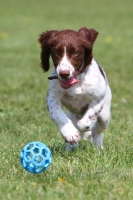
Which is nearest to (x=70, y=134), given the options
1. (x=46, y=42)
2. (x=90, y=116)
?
(x=90, y=116)

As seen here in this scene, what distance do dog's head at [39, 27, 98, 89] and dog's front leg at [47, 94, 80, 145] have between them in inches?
10.7

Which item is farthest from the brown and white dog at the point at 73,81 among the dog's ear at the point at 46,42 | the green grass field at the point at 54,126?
the green grass field at the point at 54,126

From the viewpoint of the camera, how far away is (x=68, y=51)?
16.4ft

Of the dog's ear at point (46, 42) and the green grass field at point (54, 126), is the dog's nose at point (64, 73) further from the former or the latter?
the green grass field at point (54, 126)

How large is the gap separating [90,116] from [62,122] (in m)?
0.37

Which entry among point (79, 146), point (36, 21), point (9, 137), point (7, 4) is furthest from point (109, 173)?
point (7, 4)

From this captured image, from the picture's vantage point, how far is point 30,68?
1218 cm

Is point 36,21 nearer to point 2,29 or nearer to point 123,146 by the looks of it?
point 2,29

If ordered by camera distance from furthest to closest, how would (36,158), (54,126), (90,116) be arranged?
(54,126), (90,116), (36,158)

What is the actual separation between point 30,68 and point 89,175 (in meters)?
8.15

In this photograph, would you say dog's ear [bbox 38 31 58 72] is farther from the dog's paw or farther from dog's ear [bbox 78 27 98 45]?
the dog's paw

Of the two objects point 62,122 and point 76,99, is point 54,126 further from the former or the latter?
point 62,122

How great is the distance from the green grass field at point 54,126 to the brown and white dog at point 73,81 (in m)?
0.28

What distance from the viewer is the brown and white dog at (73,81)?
16.4ft
